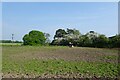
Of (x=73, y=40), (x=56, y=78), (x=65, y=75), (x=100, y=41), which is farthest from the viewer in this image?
(x=73, y=40)

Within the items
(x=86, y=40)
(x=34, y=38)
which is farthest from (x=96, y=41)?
(x=34, y=38)

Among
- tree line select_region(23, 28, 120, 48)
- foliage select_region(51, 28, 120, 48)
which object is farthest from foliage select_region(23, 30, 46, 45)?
foliage select_region(51, 28, 120, 48)

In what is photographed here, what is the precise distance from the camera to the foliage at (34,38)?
40406 mm

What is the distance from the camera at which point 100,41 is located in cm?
2991

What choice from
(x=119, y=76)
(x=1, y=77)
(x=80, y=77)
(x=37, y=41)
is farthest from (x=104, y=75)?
(x=37, y=41)

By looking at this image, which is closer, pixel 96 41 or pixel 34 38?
pixel 96 41

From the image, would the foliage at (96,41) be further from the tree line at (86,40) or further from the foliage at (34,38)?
the foliage at (34,38)

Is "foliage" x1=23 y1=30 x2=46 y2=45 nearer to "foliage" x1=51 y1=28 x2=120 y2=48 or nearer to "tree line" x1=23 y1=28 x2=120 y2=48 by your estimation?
"tree line" x1=23 y1=28 x2=120 y2=48

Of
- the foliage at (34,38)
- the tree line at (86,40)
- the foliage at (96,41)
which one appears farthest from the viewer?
the foliage at (34,38)

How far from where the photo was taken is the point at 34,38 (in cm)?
4119

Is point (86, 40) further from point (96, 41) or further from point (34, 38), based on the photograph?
point (34, 38)

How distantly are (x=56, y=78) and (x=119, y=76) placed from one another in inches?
83.4

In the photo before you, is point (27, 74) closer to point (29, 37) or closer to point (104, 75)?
point (104, 75)

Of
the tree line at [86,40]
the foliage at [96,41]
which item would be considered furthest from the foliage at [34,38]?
the foliage at [96,41]
